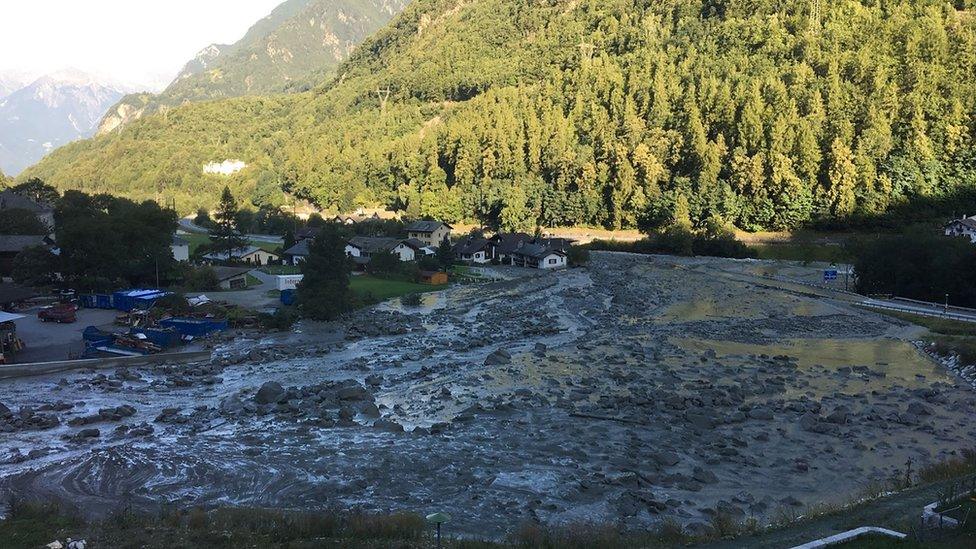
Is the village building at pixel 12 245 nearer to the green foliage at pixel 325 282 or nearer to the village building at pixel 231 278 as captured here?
the village building at pixel 231 278

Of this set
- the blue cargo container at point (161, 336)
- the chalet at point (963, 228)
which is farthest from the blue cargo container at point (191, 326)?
the chalet at point (963, 228)

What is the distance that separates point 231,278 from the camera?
4069cm

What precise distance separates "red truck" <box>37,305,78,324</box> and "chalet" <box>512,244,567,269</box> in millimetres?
31005

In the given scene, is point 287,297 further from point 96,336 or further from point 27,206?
point 27,206

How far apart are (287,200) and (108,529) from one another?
8569 centimetres

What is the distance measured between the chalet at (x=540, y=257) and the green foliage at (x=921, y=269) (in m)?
20.3

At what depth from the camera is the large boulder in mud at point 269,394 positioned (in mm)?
19844

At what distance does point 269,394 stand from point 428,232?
40.9 m

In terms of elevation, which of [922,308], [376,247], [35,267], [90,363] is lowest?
[90,363]

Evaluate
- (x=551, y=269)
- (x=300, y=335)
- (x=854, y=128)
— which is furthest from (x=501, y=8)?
(x=300, y=335)

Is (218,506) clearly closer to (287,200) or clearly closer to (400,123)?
(287,200)

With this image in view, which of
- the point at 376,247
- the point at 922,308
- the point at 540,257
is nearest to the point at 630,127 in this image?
the point at 540,257

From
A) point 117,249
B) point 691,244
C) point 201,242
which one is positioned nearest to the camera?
point 117,249

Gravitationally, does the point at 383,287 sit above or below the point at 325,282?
below
